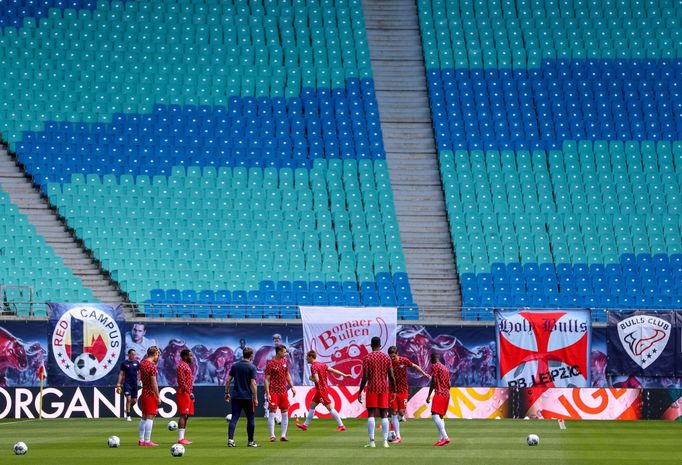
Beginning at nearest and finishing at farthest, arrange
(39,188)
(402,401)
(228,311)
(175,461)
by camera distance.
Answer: (175,461), (402,401), (228,311), (39,188)

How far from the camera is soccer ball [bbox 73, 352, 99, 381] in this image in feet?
118

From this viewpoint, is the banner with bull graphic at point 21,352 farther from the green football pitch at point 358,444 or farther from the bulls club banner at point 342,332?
the bulls club banner at point 342,332

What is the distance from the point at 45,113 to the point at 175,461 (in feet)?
94.0

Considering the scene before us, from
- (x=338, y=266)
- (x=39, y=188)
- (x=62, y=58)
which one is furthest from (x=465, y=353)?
(x=62, y=58)

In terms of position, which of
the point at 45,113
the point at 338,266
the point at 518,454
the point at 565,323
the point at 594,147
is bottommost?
the point at 518,454

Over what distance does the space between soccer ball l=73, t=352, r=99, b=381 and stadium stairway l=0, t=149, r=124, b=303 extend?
4.91 metres

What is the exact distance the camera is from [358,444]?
24656 mm

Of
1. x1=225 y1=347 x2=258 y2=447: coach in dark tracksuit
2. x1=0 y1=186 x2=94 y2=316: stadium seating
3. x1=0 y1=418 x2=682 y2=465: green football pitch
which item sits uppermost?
x1=0 y1=186 x2=94 y2=316: stadium seating

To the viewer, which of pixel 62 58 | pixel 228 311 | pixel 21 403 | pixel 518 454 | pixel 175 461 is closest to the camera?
pixel 175 461

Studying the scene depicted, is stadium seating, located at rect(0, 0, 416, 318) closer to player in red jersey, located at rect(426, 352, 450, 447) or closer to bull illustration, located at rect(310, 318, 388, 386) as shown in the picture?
bull illustration, located at rect(310, 318, 388, 386)

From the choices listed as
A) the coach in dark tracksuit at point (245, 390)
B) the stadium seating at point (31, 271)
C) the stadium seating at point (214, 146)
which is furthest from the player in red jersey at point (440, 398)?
the stadium seating at point (31, 271)

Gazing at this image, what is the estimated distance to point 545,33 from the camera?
50219mm

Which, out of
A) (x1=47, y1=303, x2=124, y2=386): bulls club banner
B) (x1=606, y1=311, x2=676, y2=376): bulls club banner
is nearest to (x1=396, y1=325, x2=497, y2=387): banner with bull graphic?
(x1=606, y1=311, x2=676, y2=376): bulls club banner

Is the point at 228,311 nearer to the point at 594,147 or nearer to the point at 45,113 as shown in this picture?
the point at 45,113
